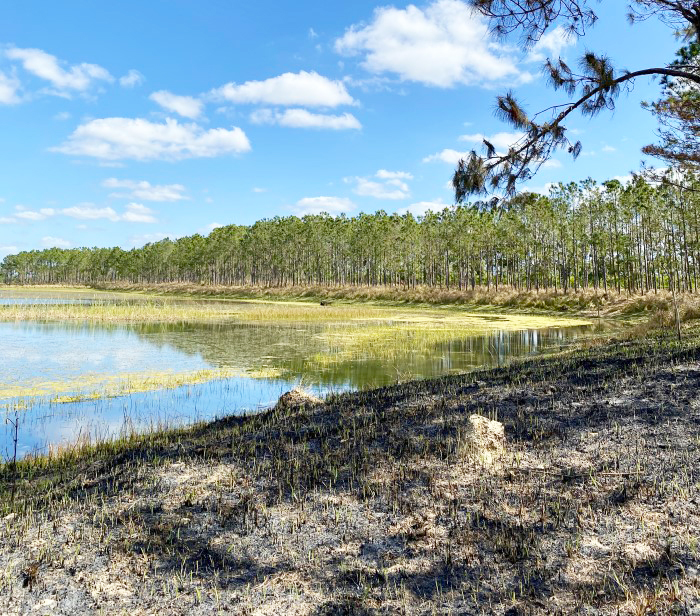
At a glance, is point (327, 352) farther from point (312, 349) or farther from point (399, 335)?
point (399, 335)

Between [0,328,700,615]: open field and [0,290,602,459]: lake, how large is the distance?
3.56 meters

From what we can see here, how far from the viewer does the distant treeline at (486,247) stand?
161ft

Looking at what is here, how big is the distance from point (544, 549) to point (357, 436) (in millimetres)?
3623

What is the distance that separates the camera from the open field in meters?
3.82

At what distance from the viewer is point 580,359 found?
1294cm

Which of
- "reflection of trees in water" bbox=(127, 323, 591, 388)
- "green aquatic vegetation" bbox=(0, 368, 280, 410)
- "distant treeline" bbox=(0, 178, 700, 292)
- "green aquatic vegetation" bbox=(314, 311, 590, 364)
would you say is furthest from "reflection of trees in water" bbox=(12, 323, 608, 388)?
"distant treeline" bbox=(0, 178, 700, 292)

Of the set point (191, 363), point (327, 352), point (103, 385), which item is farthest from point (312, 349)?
point (103, 385)

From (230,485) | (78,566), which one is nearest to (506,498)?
(230,485)

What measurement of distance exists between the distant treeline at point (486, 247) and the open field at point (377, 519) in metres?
6.02

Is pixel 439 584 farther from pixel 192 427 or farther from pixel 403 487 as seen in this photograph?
pixel 192 427

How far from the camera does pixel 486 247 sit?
6881 centimetres

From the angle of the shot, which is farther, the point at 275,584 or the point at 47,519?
the point at 47,519

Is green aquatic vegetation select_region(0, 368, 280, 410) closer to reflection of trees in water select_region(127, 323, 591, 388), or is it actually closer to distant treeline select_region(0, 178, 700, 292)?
reflection of trees in water select_region(127, 323, 591, 388)

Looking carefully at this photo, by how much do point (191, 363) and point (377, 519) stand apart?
586 inches
